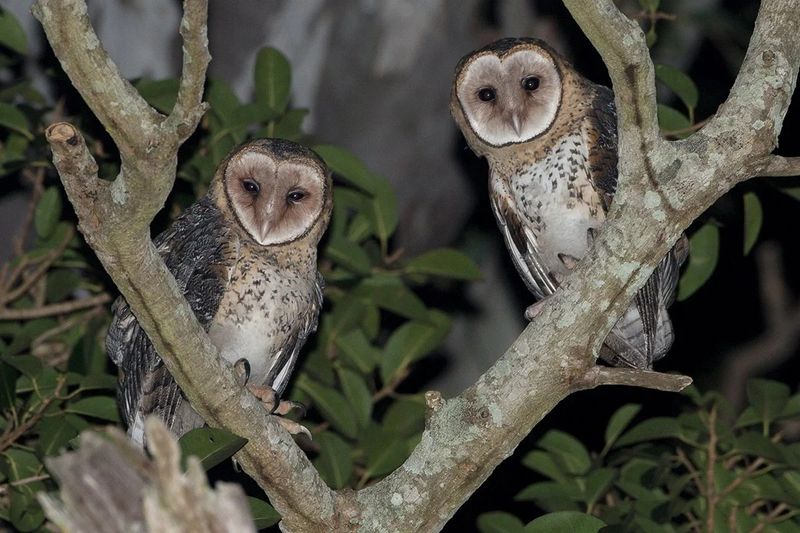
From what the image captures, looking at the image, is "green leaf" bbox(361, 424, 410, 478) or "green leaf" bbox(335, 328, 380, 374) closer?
"green leaf" bbox(361, 424, 410, 478)

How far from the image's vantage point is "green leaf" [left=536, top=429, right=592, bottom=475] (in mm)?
4398

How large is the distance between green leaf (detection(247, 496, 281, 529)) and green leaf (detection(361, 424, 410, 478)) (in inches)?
46.7

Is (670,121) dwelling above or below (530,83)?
below

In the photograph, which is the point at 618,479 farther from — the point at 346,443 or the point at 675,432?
the point at 346,443

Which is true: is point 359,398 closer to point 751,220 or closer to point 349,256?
point 349,256

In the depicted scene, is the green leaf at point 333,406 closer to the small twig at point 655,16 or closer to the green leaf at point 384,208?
the green leaf at point 384,208

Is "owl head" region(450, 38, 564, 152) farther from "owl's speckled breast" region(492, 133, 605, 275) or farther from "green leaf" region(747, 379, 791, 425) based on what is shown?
"green leaf" region(747, 379, 791, 425)

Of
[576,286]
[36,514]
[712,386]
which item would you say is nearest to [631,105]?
[576,286]

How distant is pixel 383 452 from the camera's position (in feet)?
14.1

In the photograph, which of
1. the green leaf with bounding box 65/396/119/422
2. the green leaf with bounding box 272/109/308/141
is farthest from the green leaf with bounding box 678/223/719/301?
the green leaf with bounding box 65/396/119/422

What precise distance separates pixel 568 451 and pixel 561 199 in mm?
962

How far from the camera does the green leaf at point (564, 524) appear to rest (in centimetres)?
335

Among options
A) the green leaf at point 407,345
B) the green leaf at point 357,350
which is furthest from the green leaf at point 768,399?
the green leaf at point 357,350

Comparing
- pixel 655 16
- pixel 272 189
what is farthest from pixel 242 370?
pixel 655 16
